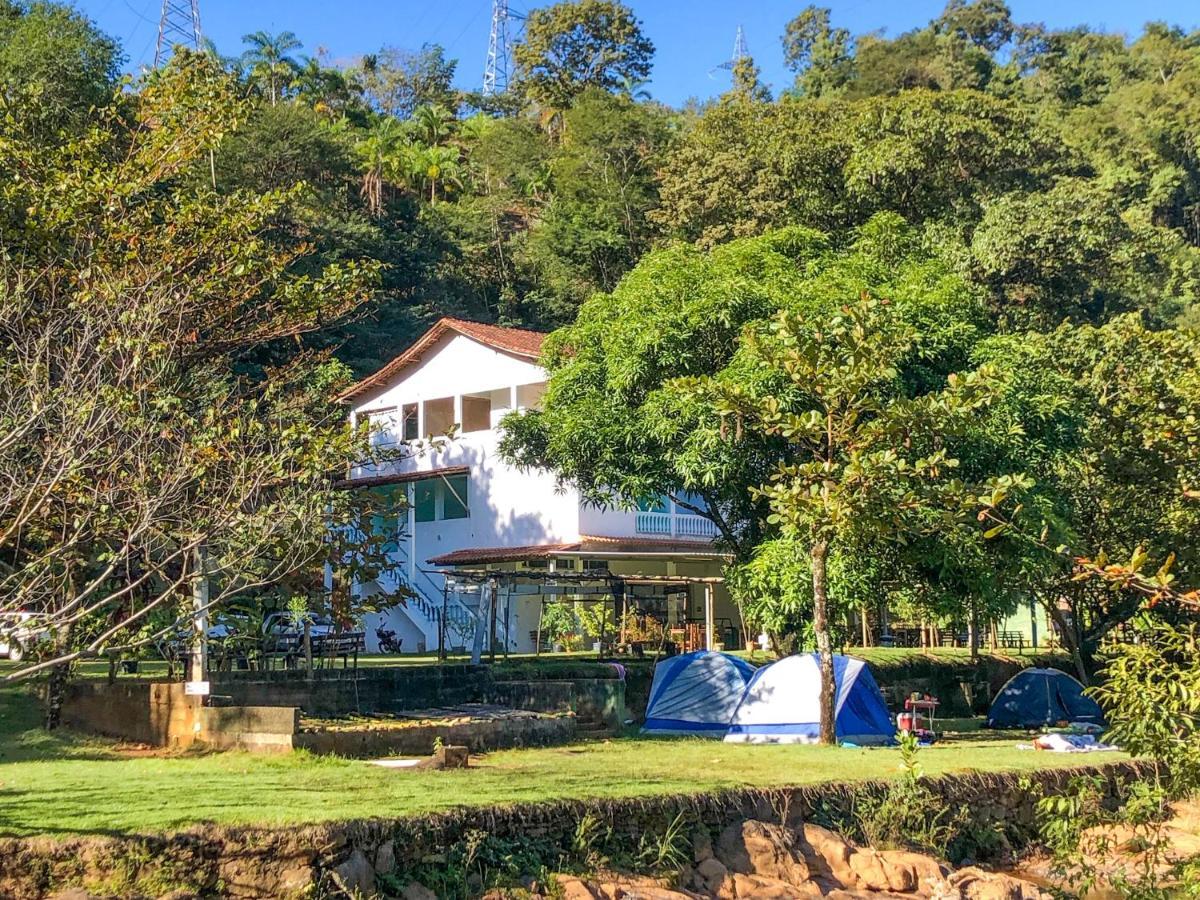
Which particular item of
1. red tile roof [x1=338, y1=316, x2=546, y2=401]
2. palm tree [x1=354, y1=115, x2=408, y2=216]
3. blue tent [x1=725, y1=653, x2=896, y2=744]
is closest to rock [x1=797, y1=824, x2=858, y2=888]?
blue tent [x1=725, y1=653, x2=896, y2=744]

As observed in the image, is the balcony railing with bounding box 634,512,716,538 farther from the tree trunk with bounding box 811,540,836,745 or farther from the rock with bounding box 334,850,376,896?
the rock with bounding box 334,850,376,896

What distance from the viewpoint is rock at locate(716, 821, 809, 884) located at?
37.1 feet

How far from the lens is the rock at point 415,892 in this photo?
368 inches

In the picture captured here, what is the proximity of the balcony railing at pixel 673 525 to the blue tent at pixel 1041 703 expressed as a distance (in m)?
9.88

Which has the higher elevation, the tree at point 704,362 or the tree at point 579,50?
the tree at point 579,50

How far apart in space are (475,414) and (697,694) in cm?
1605

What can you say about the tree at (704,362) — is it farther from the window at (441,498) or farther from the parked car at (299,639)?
the window at (441,498)

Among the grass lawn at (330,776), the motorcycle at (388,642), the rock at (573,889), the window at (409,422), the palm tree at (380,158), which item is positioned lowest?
the rock at (573,889)

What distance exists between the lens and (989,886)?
11.8 meters

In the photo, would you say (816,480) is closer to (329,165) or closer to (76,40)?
(76,40)

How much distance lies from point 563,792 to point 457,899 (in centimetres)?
179

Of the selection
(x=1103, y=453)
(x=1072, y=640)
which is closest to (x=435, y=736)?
(x=1103, y=453)

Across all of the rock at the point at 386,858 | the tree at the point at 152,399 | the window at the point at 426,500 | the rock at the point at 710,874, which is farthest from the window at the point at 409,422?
the rock at the point at 386,858

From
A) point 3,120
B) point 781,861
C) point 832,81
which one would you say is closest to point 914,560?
point 781,861
